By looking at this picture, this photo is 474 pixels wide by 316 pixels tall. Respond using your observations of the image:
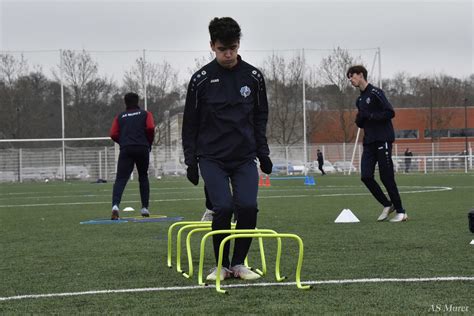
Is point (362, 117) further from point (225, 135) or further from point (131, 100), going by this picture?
point (225, 135)

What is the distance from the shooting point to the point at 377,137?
36.4ft

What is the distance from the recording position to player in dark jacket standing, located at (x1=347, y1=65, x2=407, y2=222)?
36.1 ft

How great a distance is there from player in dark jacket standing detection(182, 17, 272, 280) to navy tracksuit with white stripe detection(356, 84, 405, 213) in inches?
199

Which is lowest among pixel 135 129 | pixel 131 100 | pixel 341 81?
pixel 135 129

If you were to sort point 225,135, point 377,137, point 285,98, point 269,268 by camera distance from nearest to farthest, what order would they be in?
1. point 225,135
2. point 269,268
3. point 377,137
4. point 285,98

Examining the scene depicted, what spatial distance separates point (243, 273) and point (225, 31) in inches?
75.0

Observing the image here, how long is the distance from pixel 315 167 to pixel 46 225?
43316mm

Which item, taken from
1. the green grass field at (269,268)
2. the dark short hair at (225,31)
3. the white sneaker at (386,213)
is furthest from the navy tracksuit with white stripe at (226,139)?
the white sneaker at (386,213)

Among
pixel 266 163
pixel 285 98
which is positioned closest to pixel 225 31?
pixel 266 163

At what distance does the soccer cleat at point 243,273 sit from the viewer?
5965mm

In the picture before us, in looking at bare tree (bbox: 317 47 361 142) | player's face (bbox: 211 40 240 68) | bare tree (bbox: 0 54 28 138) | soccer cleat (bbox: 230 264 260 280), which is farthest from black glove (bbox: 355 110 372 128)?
bare tree (bbox: 317 47 361 142)

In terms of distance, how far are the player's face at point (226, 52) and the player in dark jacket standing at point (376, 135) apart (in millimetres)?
5231

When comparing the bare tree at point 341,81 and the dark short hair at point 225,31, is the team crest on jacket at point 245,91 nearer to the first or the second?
the dark short hair at point 225,31

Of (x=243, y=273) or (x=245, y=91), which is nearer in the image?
(x=243, y=273)
